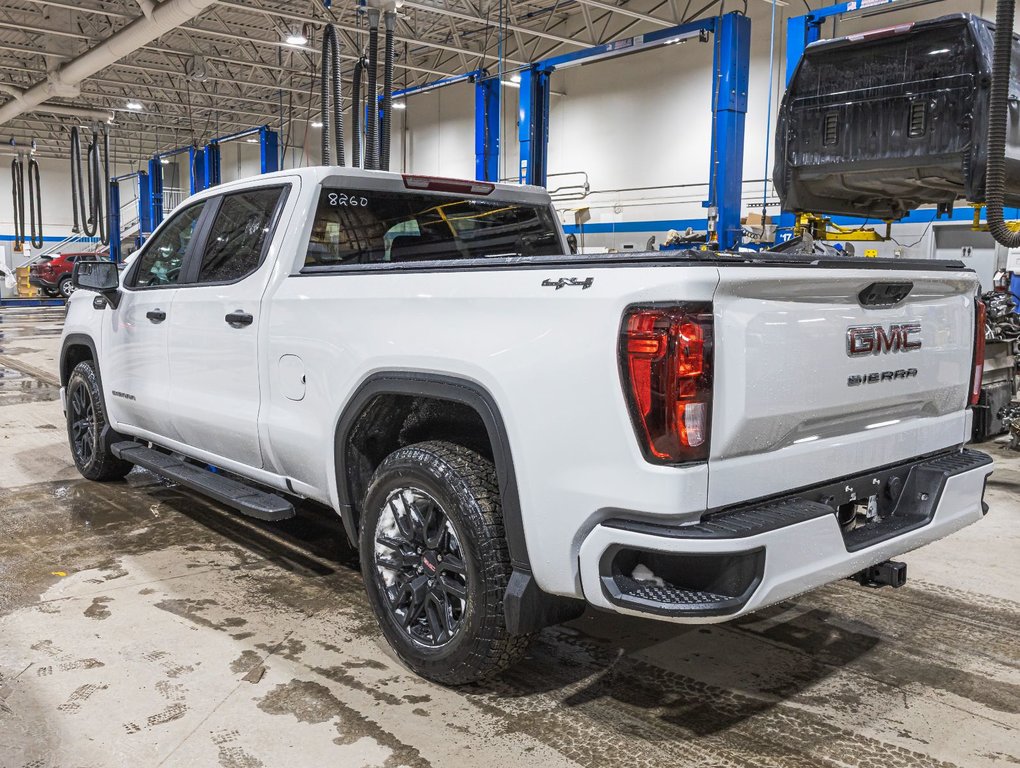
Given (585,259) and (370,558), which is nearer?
(585,259)

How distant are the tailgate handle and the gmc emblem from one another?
7 cm

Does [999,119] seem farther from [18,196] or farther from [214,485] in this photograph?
[18,196]

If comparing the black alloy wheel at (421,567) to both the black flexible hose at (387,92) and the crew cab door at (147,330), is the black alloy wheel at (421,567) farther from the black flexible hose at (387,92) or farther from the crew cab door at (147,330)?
the black flexible hose at (387,92)

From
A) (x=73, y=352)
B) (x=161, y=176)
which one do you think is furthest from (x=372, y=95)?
(x=161, y=176)

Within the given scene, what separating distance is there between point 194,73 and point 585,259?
22570 millimetres

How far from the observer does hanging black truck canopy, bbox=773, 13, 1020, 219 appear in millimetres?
5211

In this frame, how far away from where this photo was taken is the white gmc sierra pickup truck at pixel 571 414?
7.12 ft

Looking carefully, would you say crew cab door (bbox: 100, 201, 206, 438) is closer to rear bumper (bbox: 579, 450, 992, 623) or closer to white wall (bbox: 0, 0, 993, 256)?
rear bumper (bbox: 579, 450, 992, 623)

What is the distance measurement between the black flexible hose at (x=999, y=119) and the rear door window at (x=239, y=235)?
108 inches

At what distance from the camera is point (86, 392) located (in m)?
5.37

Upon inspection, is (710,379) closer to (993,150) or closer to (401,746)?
(401,746)

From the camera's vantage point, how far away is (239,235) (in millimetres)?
3971

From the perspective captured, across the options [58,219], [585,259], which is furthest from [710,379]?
[58,219]

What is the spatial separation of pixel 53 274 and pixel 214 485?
26218 millimetres
